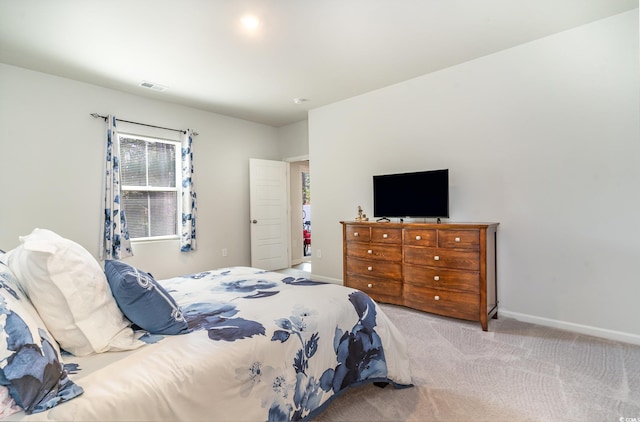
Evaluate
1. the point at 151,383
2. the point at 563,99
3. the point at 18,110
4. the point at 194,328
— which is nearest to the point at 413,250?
the point at 563,99

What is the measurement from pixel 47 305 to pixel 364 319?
1482 millimetres

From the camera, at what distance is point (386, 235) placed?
341 cm

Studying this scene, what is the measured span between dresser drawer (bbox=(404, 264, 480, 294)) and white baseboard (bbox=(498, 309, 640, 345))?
2.10 ft

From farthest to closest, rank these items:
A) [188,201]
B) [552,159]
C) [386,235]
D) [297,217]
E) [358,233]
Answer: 1. [297,217]
2. [188,201]
3. [358,233]
4. [386,235]
5. [552,159]

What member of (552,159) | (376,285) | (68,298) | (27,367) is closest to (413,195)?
(376,285)

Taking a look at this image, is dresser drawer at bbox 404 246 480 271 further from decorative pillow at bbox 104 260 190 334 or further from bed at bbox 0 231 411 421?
decorative pillow at bbox 104 260 190 334

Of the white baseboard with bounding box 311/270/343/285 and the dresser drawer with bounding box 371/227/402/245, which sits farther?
the white baseboard with bounding box 311/270/343/285

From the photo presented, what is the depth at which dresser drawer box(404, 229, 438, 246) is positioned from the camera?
120 inches

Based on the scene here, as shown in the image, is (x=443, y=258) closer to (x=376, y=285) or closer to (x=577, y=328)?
(x=376, y=285)

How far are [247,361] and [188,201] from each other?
3.65 m

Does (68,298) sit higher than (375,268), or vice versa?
(68,298)

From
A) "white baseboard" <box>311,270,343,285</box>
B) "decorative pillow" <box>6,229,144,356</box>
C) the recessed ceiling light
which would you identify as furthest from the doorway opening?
"decorative pillow" <box>6,229,144,356</box>

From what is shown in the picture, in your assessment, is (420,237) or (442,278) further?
(420,237)

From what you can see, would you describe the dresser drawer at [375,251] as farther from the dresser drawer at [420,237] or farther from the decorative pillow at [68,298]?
the decorative pillow at [68,298]
